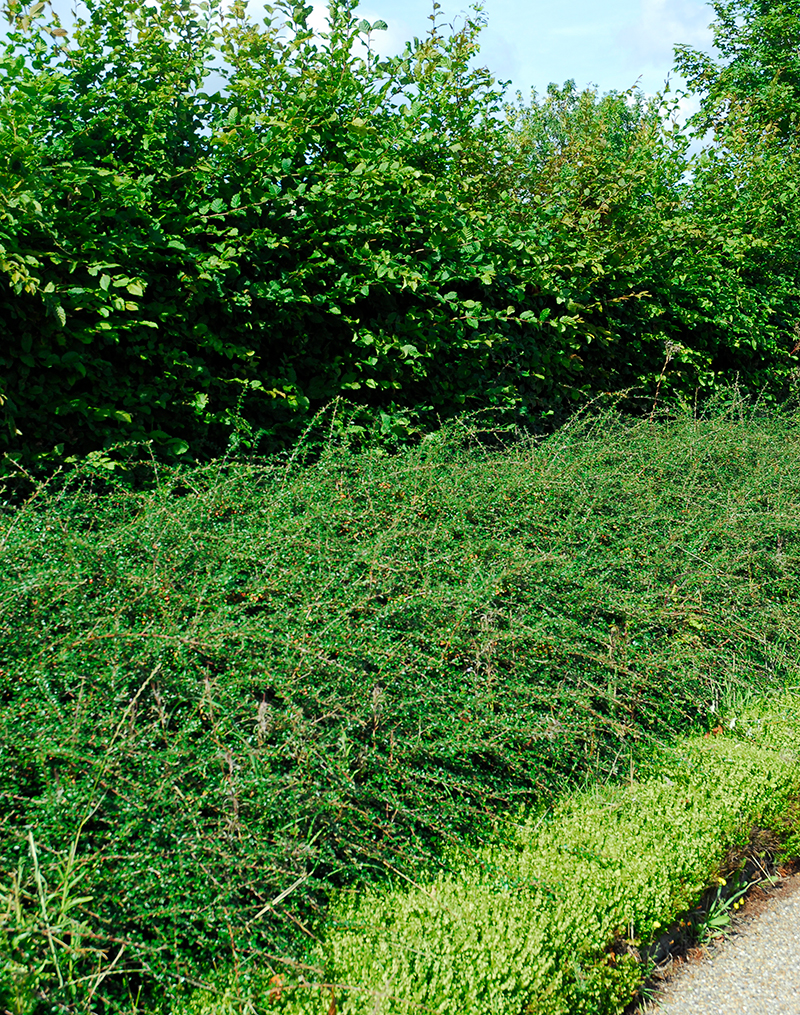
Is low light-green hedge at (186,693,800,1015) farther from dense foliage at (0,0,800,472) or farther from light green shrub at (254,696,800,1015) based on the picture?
dense foliage at (0,0,800,472)

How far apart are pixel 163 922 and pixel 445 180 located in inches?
182

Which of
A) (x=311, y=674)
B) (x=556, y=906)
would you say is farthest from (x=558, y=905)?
(x=311, y=674)

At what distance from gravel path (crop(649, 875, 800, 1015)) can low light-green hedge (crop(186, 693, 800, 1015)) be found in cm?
18

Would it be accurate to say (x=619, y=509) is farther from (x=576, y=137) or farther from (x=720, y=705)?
(x=576, y=137)

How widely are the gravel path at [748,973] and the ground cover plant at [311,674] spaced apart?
70 cm

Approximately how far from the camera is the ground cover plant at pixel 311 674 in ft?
7.23

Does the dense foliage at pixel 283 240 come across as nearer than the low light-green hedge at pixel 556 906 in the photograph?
No

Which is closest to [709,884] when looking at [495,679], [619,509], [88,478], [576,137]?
[495,679]

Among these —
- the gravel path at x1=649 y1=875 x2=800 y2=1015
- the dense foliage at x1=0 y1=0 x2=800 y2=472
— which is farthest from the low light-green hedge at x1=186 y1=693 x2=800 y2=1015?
the dense foliage at x1=0 y1=0 x2=800 y2=472

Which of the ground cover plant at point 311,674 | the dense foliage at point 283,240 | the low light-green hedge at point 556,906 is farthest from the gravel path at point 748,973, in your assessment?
the dense foliage at point 283,240

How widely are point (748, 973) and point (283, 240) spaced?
156 inches

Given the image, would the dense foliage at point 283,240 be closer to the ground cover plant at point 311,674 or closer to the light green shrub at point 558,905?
the ground cover plant at point 311,674

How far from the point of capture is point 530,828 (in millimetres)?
2875

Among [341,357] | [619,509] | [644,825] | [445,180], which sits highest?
[445,180]
